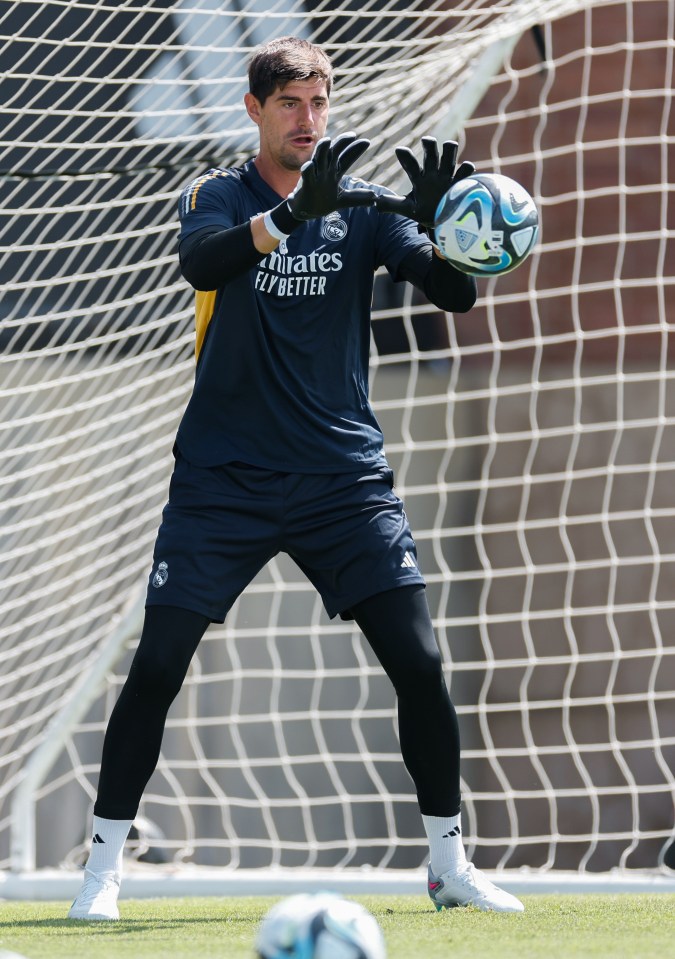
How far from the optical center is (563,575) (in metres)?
7.62

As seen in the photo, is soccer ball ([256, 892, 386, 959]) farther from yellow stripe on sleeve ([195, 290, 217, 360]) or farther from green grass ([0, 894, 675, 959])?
yellow stripe on sleeve ([195, 290, 217, 360])

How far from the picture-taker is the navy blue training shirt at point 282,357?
9.66 ft

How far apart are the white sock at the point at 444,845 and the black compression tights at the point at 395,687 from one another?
20mm

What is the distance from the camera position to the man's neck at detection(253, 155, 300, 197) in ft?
10.00

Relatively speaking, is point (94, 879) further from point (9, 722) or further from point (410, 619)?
point (9, 722)

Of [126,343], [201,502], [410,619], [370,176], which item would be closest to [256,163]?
[201,502]

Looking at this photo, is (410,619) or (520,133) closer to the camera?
(410,619)

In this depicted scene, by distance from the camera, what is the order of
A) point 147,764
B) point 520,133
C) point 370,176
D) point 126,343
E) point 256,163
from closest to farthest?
point 147,764, point 256,163, point 370,176, point 126,343, point 520,133

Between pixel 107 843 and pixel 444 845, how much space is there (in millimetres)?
701

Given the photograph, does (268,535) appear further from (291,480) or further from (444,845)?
(444,845)

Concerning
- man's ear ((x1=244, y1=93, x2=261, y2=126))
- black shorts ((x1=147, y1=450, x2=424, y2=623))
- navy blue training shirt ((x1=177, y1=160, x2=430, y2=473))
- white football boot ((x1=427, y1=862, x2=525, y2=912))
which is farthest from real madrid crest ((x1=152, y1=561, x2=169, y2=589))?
man's ear ((x1=244, y1=93, x2=261, y2=126))

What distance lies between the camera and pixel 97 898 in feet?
9.55

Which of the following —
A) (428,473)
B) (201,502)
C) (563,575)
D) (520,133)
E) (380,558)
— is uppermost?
(201,502)

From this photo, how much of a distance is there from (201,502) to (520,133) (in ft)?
16.3
